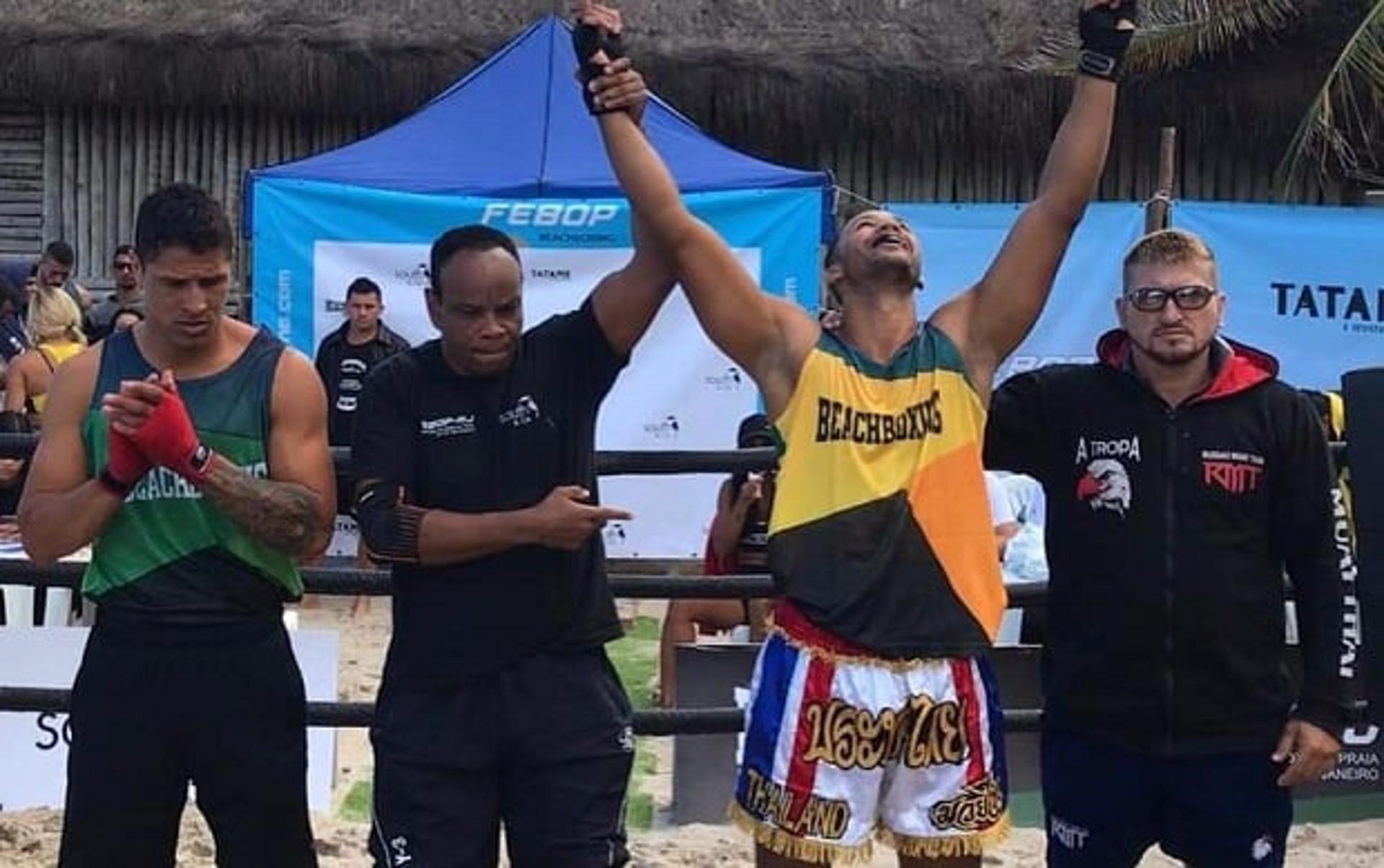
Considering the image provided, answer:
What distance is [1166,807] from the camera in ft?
12.7

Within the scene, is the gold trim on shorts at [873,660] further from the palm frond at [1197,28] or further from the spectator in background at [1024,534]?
the palm frond at [1197,28]

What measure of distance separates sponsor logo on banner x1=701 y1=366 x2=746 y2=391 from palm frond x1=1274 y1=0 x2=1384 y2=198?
3282 mm

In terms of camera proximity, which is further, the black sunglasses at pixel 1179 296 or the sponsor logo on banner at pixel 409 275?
the sponsor logo on banner at pixel 409 275

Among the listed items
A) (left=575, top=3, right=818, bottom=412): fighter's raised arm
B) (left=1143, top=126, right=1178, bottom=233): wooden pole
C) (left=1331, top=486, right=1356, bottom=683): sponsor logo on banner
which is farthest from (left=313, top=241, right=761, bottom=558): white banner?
(left=575, top=3, right=818, bottom=412): fighter's raised arm

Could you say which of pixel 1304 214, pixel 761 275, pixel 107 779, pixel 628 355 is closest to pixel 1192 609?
pixel 628 355

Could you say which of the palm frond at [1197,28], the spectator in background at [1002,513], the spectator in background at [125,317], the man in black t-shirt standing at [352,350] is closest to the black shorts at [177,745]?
the spectator in background at [1002,513]

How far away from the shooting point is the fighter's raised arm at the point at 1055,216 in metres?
3.70

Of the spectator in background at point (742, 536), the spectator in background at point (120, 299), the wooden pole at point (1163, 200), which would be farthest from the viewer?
the spectator in background at point (120, 299)

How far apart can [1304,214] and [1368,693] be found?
22.3ft

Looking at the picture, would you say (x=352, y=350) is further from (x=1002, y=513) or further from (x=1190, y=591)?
(x=1190, y=591)

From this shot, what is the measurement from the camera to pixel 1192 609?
12.4 feet

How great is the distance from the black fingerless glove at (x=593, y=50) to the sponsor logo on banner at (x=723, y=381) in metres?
6.80

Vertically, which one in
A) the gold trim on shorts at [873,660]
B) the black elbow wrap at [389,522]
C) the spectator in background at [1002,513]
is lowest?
the gold trim on shorts at [873,660]

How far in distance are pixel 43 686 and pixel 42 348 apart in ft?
13.4
